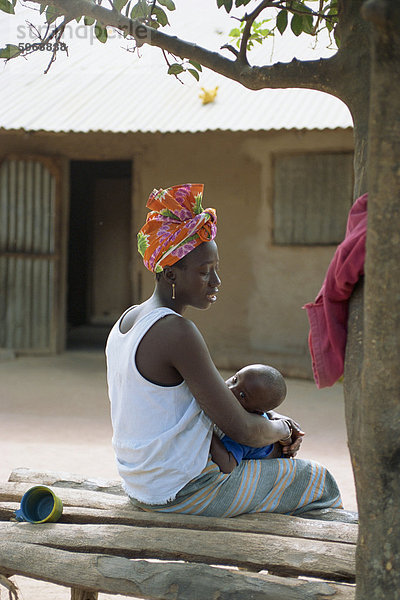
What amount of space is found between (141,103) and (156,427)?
6819 millimetres

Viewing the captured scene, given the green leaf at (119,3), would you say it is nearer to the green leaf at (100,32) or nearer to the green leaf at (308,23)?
the green leaf at (100,32)

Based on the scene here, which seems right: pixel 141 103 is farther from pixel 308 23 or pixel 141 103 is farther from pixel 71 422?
pixel 308 23

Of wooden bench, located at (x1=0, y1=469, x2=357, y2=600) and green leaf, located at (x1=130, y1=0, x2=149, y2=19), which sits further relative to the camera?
green leaf, located at (x1=130, y1=0, x2=149, y2=19)

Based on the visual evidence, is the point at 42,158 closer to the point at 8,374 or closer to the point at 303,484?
the point at 8,374

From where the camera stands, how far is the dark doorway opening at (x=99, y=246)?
13.0m

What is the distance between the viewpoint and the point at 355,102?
1.96 m

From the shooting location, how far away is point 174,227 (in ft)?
8.05

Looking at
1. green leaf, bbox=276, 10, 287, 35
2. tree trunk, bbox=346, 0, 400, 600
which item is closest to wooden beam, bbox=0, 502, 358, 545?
tree trunk, bbox=346, 0, 400, 600

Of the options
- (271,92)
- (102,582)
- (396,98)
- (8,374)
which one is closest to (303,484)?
(102,582)

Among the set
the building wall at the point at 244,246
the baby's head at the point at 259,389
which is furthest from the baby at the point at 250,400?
the building wall at the point at 244,246

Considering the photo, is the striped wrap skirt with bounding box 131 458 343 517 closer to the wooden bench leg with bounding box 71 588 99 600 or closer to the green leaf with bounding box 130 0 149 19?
the wooden bench leg with bounding box 71 588 99 600

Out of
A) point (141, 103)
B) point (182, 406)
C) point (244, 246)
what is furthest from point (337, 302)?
point (141, 103)

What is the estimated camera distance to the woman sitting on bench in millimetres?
2297

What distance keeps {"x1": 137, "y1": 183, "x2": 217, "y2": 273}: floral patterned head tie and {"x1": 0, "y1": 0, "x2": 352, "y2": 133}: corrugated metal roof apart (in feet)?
15.3
